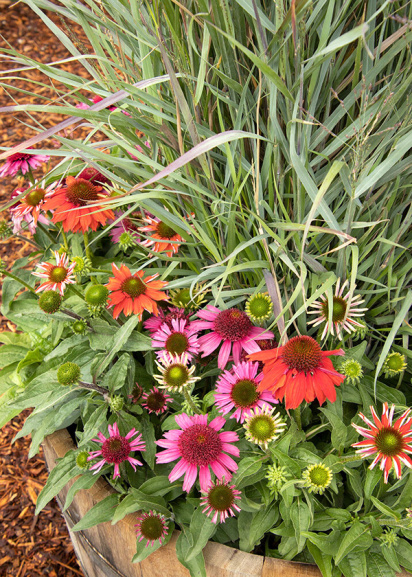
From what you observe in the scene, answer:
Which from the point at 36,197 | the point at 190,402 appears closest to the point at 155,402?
the point at 190,402

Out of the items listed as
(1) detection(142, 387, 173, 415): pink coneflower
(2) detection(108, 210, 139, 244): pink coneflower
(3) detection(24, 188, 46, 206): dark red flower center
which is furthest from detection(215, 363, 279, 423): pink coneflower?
(3) detection(24, 188, 46, 206): dark red flower center

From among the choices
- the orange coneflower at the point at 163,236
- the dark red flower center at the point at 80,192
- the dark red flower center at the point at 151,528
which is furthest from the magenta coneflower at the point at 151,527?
the dark red flower center at the point at 80,192

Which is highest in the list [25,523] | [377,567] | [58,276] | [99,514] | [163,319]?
[58,276]

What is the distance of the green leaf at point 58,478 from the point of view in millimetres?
697

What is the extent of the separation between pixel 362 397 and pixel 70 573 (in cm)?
95

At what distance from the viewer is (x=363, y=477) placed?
0.69 metres

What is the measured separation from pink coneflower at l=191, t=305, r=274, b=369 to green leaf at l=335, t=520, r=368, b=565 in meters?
0.24

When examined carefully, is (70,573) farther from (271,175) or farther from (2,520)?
(271,175)

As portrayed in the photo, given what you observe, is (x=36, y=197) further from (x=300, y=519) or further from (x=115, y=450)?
(x=300, y=519)

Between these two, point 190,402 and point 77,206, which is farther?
point 77,206

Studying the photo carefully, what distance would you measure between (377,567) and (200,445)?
0.26 meters

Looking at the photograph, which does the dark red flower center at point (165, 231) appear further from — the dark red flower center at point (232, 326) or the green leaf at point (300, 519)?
the green leaf at point (300, 519)

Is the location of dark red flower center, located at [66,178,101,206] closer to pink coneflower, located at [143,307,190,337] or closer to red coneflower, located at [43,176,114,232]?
red coneflower, located at [43,176,114,232]

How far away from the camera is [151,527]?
61 centimetres
